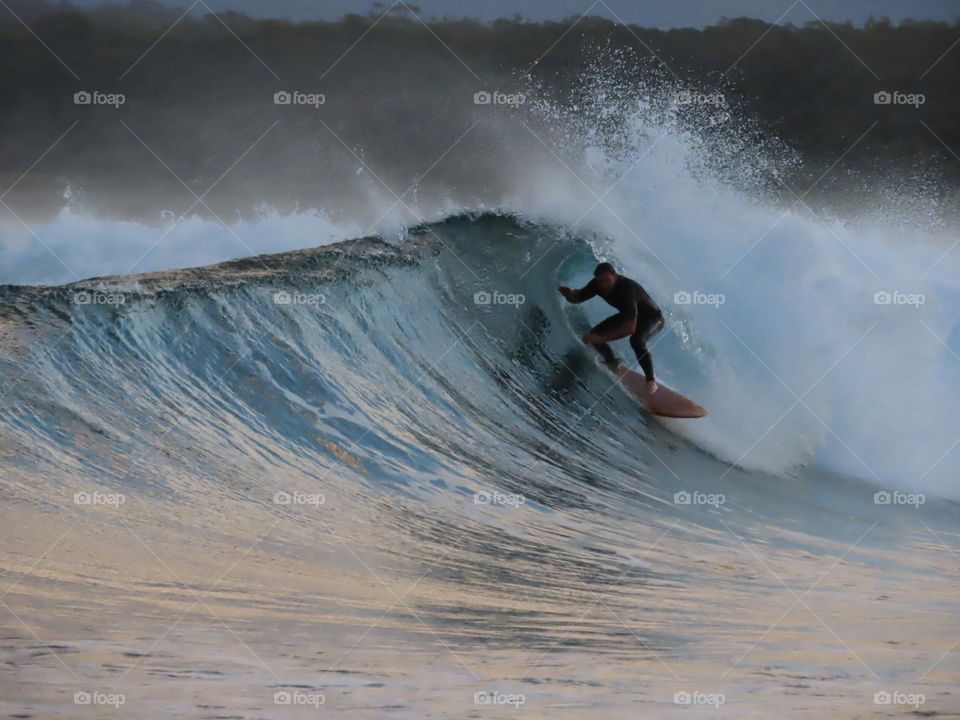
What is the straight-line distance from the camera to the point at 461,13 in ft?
21.3

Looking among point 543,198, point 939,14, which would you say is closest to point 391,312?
point 543,198

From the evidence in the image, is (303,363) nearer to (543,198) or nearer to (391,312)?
(391,312)

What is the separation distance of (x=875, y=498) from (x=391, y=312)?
252cm

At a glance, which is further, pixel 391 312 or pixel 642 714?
pixel 391 312
